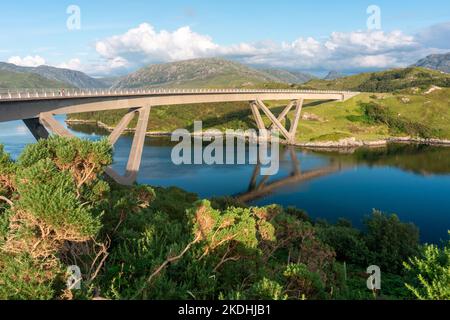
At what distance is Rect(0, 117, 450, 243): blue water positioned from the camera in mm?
53781

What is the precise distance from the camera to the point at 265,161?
295 feet

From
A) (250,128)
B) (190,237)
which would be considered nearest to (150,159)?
(250,128)

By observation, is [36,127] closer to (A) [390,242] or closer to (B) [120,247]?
(B) [120,247]

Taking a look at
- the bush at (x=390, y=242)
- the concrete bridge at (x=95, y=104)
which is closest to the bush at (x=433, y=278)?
the bush at (x=390, y=242)

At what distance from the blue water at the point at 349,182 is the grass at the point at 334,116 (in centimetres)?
2112

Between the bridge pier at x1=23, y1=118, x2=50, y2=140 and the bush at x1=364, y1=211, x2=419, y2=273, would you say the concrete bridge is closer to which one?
the bridge pier at x1=23, y1=118, x2=50, y2=140

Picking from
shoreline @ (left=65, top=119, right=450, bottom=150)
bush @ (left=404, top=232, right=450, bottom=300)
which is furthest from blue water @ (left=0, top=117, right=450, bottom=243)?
bush @ (left=404, top=232, right=450, bottom=300)

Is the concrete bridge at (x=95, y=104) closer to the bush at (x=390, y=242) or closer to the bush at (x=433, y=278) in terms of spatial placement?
the bush at (x=390, y=242)

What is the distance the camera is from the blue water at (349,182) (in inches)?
2117

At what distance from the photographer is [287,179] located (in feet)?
242

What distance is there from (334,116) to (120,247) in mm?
133748
